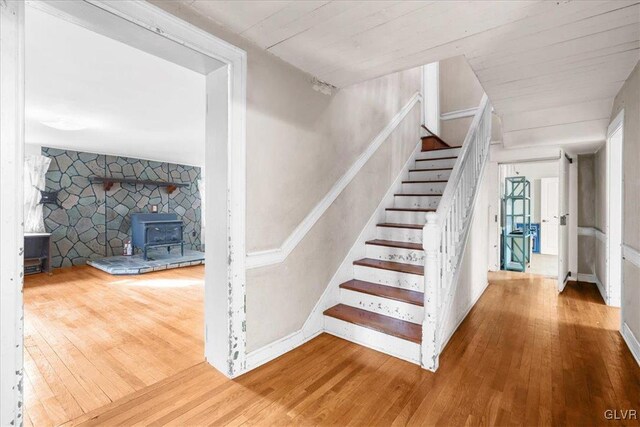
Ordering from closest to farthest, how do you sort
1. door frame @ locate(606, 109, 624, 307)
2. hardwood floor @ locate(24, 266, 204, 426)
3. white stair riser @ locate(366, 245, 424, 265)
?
hardwood floor @ locate(24, 266, 204, 426)
white stair riser @ locate(366, 245, 424, 265)
door frame @ locate(606, 109, 624, 307)

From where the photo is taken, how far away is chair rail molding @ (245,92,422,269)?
1.99 meters

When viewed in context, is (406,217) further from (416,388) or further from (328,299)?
(416,388)

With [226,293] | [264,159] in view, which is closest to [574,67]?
[264,159]

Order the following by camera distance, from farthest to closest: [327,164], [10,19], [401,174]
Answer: [401,174]
[327,164]
[10,19]

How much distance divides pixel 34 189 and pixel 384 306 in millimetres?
6098

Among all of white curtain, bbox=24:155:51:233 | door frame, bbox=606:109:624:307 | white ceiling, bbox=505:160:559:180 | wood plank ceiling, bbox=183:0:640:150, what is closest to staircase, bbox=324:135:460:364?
wood plank ceiling, bbox=183:0:640:150

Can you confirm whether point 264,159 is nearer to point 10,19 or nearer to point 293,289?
point 293,289

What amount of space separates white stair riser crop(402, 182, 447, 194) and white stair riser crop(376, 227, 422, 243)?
796 mm

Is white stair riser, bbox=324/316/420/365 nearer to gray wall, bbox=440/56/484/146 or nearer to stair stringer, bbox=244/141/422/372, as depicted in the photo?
stair stringer, bbox=244/141/422/372

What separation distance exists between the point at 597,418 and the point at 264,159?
2294 millimetres

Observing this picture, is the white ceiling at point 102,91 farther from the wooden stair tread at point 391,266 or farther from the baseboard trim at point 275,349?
the wooden stair tread at point 391,266

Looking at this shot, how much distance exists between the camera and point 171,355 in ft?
7.06

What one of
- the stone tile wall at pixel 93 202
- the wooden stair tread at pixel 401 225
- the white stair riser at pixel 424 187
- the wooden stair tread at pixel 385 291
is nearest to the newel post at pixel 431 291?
the wooden stair tread at pixel 385 291

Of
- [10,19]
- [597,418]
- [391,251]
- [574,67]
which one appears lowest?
[597,418]
